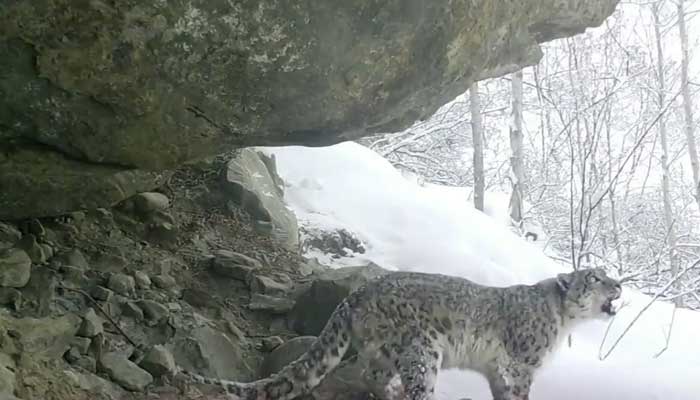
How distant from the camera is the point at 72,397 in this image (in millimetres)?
4215

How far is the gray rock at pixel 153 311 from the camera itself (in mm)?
5363

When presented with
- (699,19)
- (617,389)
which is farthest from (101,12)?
(699,19)

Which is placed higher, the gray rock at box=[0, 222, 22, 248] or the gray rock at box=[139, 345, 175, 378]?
the gray rock at box=[0, 222, 22, 248]

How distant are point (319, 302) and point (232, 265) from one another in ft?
2.96

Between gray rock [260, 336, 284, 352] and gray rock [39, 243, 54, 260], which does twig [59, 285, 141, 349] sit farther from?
gray rock [260, 336, 284, 352]

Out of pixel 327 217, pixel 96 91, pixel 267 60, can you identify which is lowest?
pixel 327 217

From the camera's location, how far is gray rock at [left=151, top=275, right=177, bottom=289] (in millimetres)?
5934

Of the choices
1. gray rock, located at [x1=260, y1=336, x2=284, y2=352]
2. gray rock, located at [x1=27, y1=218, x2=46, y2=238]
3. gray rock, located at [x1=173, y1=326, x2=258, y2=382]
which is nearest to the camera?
gray rock, located at [x1=173, y1=326, x2=258, y2=382]

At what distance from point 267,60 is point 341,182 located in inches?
232

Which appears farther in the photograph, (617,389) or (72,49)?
(617,389)

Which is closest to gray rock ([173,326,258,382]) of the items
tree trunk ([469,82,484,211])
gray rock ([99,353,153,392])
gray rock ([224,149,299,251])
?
gray rock ([99,353,153,392])

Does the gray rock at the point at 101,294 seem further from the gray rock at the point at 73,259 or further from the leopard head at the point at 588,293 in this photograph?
the leopard head at the point at 588,293

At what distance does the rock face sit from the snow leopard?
1198 mm

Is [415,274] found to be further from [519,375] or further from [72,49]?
[72,49]
